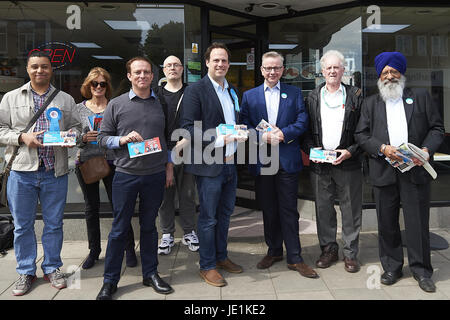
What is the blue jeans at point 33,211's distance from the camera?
356 centimetres

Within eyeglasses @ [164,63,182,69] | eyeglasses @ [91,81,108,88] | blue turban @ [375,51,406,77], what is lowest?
eyeglasses @ [91,81,108,88]

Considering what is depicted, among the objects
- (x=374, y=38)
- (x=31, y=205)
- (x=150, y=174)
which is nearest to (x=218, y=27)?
(x=374, y=38)

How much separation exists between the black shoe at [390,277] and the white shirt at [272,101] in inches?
70.0

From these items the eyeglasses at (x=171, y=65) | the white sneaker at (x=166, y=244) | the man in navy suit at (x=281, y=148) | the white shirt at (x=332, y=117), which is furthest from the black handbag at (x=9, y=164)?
the white shirt at (x=332, y=117)

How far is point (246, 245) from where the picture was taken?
15.9ft

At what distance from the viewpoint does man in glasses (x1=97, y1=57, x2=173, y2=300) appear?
330cm

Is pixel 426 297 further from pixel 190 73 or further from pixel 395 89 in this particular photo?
pixel 190 73

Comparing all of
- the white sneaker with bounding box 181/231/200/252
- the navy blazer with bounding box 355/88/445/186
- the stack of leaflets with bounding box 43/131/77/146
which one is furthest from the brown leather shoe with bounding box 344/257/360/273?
the stack of leaflets with bounding box 43/131/77/146

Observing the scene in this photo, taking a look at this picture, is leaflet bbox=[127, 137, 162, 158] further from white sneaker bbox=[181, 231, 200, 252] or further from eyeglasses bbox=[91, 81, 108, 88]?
white sneaker bbox=[181, 231, 200, 252]

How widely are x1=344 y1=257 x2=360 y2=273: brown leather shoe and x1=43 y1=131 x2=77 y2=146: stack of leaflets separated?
285 cm

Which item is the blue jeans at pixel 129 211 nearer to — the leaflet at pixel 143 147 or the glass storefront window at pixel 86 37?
the leaflet at pixel 143 147

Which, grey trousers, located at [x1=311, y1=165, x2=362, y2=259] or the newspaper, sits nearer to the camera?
the newspaper

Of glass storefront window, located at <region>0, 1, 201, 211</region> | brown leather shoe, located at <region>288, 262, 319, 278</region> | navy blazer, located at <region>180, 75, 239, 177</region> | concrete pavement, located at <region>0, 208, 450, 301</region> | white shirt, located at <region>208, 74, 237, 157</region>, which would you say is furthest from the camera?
glass storefront window, located at <region>0, 1, 201, 211</region>

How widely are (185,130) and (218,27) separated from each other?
2.99 meters
